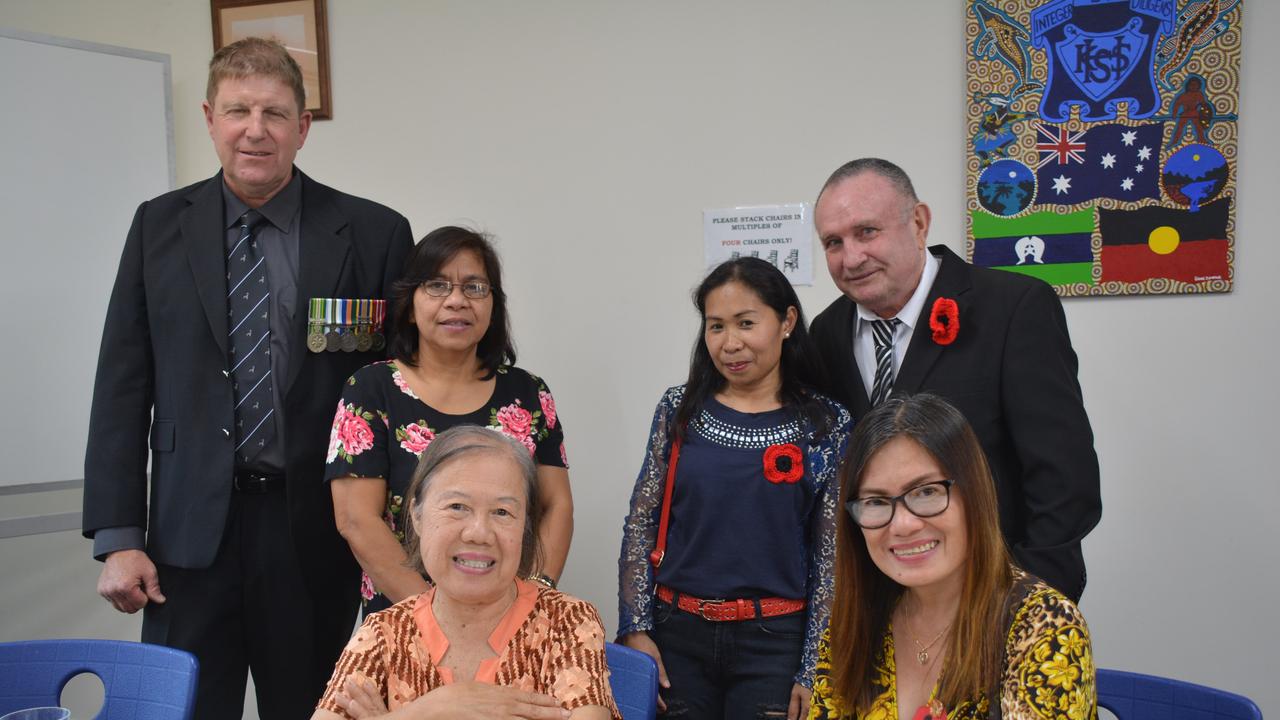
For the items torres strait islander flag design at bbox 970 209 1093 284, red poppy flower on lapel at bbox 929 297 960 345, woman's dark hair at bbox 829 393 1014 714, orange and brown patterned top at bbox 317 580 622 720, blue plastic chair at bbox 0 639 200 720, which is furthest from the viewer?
torres strait islander flag design at bbox 970 209 1093 284

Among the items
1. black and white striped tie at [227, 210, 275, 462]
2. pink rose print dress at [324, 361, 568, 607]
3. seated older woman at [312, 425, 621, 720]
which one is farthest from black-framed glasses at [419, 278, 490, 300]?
seated older woman at [312, 425, 621, 720]

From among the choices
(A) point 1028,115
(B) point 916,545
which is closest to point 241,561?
(B) point 916,545

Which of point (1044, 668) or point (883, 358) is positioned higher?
point (883, 358)

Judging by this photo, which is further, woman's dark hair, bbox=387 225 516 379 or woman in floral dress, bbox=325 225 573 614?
woman's dark hair, bbox=387 225 516 379

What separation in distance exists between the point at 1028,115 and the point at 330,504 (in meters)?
2.25

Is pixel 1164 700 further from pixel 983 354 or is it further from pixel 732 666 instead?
pixel 732 666

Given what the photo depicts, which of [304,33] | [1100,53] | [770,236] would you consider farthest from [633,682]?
[304,33]

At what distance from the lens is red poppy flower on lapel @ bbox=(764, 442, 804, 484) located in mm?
2184

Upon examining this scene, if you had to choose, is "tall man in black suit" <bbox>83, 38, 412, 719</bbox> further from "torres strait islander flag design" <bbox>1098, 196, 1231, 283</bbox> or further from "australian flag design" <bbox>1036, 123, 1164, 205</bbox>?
"torres strait islander flag design" <bbox>1098, 196, 1231, 283</bbox>

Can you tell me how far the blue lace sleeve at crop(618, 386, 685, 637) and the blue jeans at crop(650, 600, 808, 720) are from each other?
0.11m

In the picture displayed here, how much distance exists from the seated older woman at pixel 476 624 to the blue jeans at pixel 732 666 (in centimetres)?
60

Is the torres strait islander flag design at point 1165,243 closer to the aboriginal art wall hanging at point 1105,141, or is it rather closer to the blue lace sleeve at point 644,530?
the aboriginal art wall hanging at point 1105,141

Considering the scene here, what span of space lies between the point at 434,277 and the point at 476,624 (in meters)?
0.96

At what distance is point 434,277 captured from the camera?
226cm
